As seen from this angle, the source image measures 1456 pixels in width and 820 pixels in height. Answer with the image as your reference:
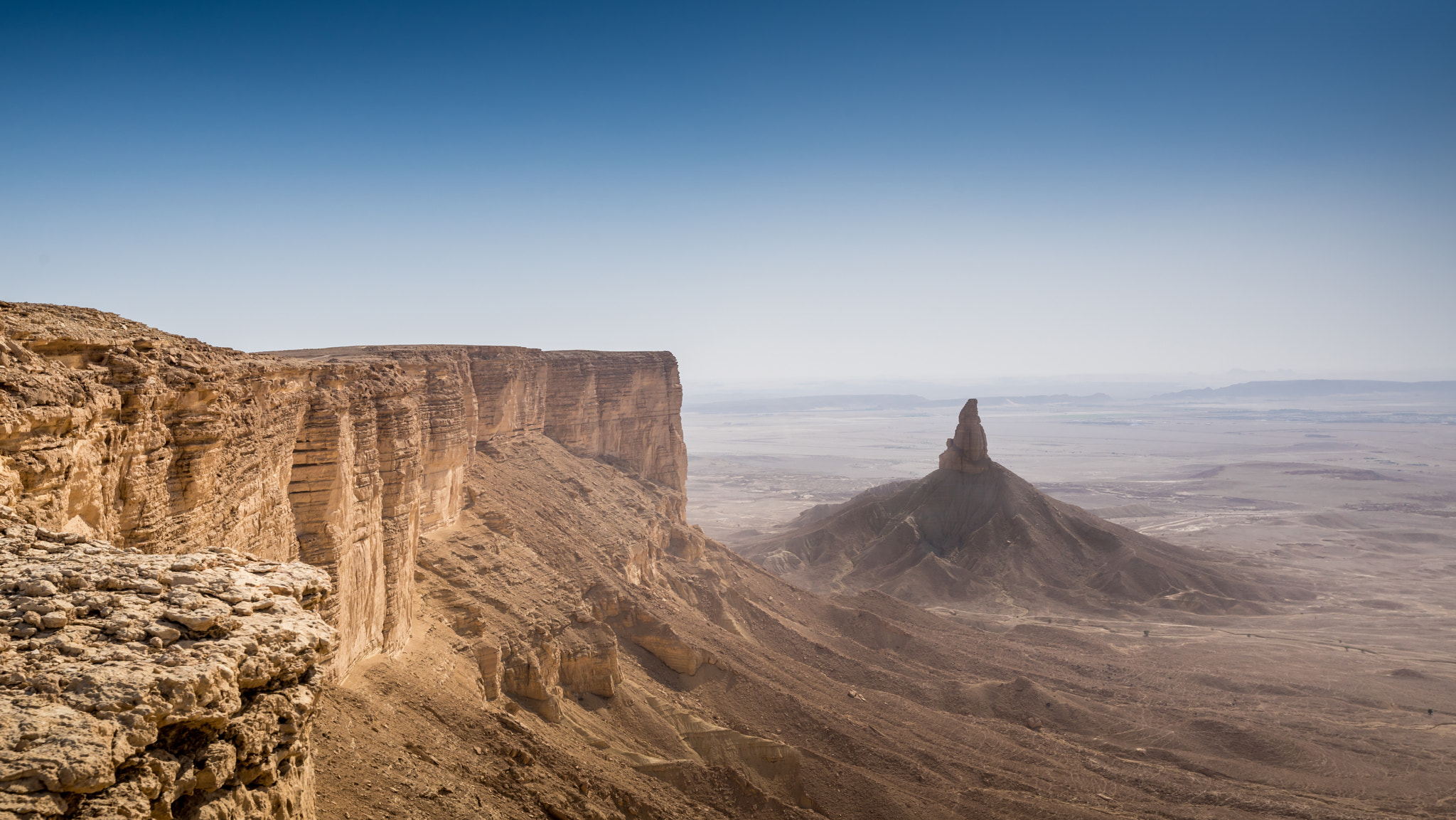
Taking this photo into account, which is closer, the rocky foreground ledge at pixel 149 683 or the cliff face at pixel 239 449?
the rocky foreground ledge at pixel 149 683

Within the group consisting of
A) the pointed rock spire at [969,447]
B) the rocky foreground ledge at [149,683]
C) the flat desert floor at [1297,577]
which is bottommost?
the flat desert floor at [1297,577]

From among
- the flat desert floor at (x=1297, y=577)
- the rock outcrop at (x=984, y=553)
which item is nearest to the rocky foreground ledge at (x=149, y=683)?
the flat desert floor at (x=1297, y=577)

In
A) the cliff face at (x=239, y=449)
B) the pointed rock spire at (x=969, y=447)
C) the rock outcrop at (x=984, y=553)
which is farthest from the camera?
the pointed rock spire at (x=969, y=447)

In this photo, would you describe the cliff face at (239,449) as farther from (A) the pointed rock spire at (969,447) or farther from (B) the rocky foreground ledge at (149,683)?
(A) the pointed rock spire at (969,447)

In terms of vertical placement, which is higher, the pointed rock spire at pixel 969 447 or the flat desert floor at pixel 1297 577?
the pointed rock spire at pixel 969 447

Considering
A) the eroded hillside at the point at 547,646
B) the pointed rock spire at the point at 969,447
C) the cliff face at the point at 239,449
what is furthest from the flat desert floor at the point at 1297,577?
the cliff face at the point at 239,449

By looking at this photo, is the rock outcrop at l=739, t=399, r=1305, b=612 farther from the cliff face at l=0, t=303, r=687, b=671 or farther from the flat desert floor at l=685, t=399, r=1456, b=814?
the cliff face at l=0, t=303, r=687, b=671

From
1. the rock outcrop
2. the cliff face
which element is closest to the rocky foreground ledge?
the cliff face

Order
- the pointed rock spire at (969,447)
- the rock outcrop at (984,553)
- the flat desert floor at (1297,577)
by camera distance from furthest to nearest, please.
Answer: the pointed rock spire at (969,447)
the rock outcrop at (984,553)
the flat desert floor at (1297,577)
